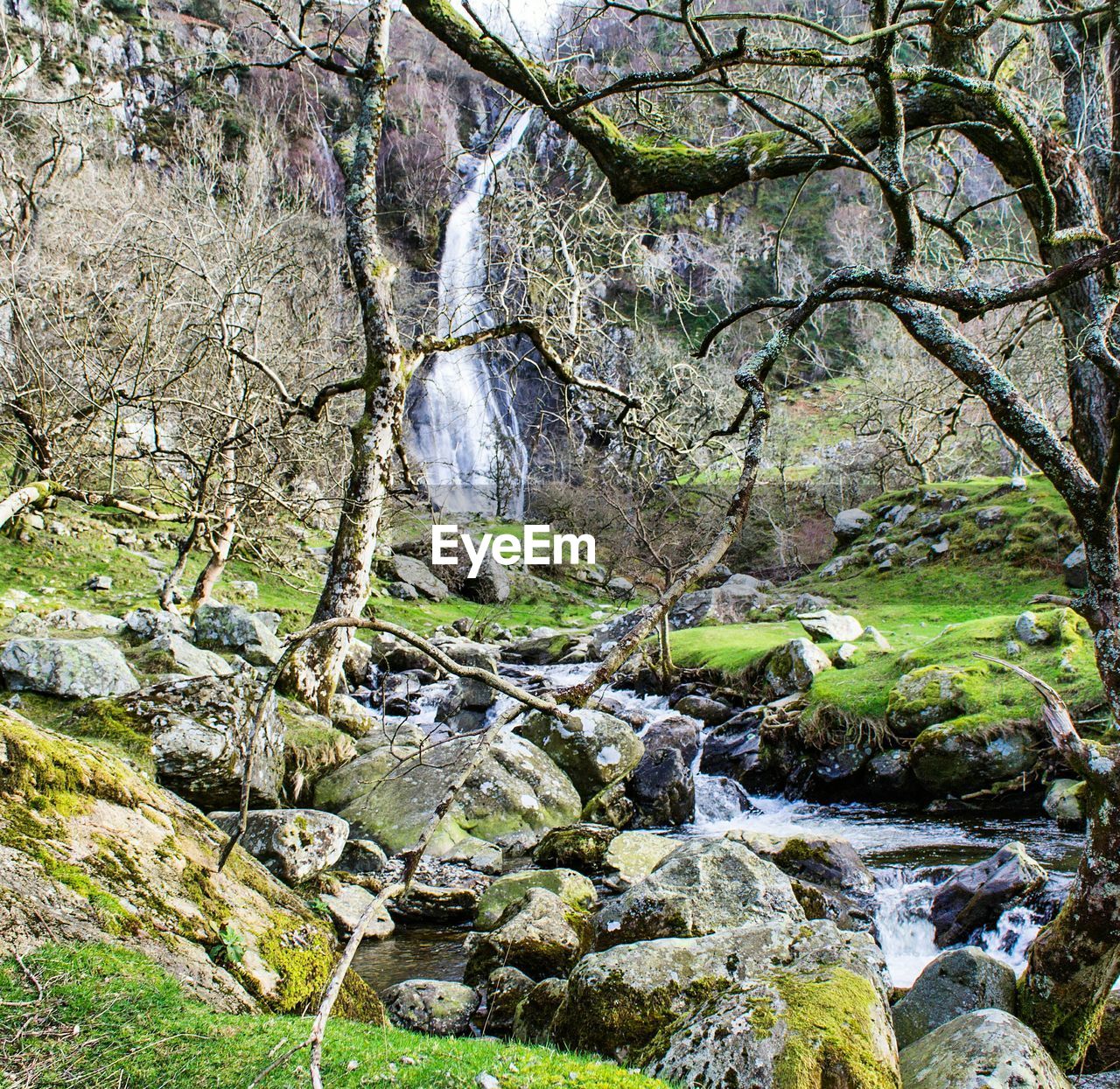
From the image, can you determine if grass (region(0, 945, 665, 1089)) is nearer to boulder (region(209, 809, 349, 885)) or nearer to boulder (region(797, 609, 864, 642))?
boulder (region(209, 809, 349, 885))

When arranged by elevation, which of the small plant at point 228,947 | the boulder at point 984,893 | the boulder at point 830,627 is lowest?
the boulder at point 984,893

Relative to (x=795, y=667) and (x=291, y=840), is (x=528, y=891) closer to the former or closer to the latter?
(x=291, y=840)

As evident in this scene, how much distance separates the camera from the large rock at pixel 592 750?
10.4 meters

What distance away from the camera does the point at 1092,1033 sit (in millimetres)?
4113

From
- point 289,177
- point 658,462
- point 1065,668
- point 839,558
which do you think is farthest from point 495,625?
point 289,177

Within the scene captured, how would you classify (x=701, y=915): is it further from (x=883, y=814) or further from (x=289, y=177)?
(x=289, y=177)

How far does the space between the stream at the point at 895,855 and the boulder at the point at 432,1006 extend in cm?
56

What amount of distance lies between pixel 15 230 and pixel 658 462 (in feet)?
34.5

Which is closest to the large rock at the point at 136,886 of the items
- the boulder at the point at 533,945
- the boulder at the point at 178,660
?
the boulder at the point at 533,945

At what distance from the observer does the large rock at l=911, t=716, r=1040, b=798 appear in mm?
9117

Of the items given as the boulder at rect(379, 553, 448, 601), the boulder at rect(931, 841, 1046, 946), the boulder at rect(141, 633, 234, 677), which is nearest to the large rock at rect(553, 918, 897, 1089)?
the boulder at rect(931, 841, 1046, 946)

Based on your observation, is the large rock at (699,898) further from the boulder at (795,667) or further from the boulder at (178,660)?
the boulder at (795,667)

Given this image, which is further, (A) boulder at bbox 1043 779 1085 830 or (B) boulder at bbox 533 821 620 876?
(A) boulder at bbox 1043 779 1085 830

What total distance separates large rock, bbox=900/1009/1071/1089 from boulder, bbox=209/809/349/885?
15.9 feet
